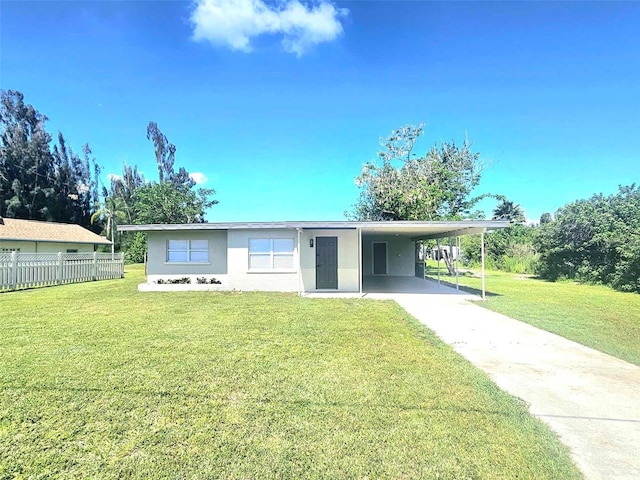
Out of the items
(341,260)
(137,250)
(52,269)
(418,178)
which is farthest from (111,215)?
(341,260)

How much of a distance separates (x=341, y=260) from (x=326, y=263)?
59cm

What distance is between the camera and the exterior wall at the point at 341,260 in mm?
13125

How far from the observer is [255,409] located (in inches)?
134

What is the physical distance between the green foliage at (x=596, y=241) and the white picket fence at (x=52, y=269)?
24322mm

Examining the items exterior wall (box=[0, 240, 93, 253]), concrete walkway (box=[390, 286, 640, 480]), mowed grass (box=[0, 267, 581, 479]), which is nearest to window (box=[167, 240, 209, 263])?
mowed grass (box=[0, 267, 581, 479])

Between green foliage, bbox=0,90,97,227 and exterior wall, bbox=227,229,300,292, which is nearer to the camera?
exterior wall, bbox=227,229,300,292

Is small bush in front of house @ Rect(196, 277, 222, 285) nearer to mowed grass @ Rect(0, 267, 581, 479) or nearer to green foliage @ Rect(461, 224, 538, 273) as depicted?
mowed grass @ Rect(0, 267, 581, 479)

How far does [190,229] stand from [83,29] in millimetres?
7337

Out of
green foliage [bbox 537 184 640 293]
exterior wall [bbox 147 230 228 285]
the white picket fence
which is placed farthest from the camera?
green foliage [bbox 537 184 640 293]

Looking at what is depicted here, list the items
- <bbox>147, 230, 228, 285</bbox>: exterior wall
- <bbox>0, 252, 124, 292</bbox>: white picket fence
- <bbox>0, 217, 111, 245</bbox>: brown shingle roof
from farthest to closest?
<bbox>0, 217, 111, 245</bbox>: brown shingle roof < <bbox>147, 230, 228, 285</bbox>: exterior wall < <bbox>0, 252, 124, 292</bbox>: white picket fence

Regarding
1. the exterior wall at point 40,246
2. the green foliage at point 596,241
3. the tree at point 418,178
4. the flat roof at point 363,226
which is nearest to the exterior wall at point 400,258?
the tree at point 418,178

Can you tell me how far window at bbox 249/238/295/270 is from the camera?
1323 centimetres

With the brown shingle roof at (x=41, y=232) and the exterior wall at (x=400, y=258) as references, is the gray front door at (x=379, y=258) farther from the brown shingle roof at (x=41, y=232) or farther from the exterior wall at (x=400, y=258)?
the brown shingle roof at (x=41, y=232)

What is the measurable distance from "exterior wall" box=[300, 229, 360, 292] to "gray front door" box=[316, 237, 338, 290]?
0.46 ft
